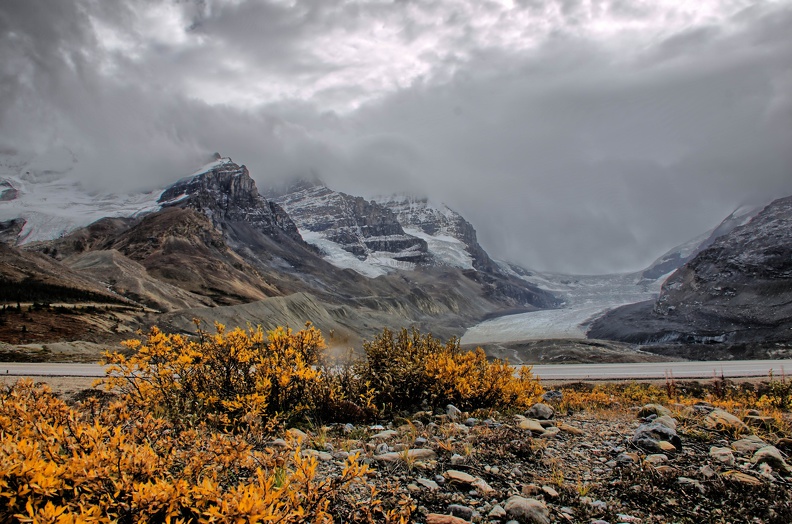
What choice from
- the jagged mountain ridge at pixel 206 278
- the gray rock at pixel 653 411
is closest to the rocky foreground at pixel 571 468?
the gray rock at pixel 653 411

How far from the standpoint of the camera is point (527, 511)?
12.8 feet

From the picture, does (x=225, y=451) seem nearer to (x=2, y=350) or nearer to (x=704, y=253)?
(x=2, y=350)

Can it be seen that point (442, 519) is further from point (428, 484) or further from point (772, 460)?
point (772, 460)

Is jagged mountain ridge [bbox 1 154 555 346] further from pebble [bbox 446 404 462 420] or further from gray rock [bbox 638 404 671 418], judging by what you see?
gray rock [bbox 638 404 671 418]

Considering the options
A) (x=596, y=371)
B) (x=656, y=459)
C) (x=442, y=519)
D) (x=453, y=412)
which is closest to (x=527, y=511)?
(x=442, y=519)

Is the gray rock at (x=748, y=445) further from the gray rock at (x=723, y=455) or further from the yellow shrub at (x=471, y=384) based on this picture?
the yellow shrub at (x=471, y=384)

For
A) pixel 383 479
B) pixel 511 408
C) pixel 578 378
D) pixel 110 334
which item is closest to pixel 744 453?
pixel 511 408

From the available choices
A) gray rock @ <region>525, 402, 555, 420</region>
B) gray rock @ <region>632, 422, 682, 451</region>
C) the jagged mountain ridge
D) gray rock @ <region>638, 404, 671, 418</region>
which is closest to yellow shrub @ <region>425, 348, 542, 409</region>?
gray rock @ <region>525, 402, 555, 420</region>

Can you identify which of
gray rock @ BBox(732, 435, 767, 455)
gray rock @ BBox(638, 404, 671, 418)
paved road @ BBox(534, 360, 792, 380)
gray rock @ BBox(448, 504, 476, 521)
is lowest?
paved road @ BBox(534, 360, 792, 380)

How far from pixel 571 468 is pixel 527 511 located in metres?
1.64

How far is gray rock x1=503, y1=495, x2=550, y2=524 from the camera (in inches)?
152

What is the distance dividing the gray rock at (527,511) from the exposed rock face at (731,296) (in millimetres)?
89909

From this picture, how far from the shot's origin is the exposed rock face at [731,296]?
9294 centimetres

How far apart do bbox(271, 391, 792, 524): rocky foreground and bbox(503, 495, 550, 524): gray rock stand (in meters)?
0.01
